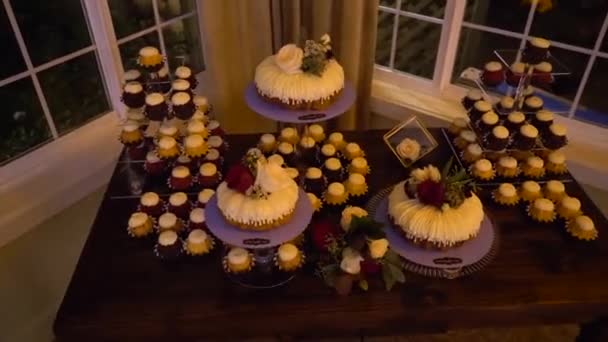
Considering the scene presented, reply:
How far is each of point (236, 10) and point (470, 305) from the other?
4.77 feet

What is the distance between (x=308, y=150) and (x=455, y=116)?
789 millimetres

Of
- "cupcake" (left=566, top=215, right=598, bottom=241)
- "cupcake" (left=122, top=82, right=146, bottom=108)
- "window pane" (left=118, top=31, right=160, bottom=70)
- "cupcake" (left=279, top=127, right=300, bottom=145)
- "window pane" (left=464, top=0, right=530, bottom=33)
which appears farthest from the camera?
"window pane" (left=464, top=0, right=530, bottom=33)

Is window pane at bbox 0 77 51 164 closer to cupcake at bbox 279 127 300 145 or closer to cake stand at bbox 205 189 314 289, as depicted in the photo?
cupcake at bbox 279 127 300 145

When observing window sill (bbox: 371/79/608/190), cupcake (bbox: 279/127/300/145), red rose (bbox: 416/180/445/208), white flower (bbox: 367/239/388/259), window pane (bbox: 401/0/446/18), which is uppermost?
red rose (bbox: 416/180/445/208)

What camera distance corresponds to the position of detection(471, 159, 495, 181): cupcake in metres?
1.78

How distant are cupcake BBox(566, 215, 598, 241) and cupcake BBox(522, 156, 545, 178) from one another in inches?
9.1

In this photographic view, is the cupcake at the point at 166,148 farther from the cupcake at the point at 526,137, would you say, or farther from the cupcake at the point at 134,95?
the cupcake at the point at 526,137

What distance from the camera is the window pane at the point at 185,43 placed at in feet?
7.68

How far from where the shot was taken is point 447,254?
144 centimetres

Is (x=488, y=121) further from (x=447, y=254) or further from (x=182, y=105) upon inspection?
(x=182, y=105)

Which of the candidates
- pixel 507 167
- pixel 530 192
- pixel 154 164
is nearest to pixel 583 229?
pixel 530 192

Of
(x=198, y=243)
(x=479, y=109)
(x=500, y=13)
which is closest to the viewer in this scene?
(x=198, y=243)

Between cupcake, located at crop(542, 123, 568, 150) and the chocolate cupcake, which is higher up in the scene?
the chocolate cupcake

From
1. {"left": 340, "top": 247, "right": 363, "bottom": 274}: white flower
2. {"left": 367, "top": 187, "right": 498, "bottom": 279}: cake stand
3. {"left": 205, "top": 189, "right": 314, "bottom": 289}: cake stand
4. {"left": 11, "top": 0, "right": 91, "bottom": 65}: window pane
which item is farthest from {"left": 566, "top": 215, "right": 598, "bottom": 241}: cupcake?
{"left": 11, "top": 0, "right": 91, "bottom": 65}: window pane
